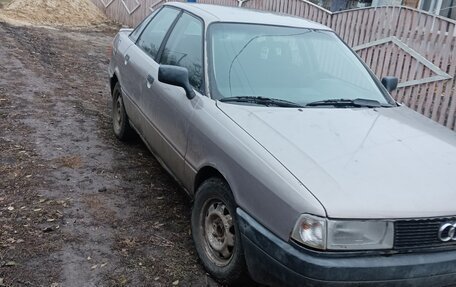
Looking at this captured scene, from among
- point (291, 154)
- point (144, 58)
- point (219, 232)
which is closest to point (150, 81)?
point (144, 58)

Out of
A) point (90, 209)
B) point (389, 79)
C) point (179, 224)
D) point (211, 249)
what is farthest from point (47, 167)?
point (389, 79)

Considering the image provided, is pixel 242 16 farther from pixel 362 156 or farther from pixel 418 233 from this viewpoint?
pixel 418 233

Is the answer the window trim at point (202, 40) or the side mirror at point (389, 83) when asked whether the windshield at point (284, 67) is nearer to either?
the window trim at point (202, 40)

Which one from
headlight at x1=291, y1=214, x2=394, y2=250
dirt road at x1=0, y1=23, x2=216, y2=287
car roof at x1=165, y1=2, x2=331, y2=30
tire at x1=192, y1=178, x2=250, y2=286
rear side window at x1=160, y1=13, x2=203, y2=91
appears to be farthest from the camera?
car roof at x1=165, y1=2, x2=331, y2=30

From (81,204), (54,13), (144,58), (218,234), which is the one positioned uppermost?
(144,58)

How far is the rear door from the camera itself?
466 centimetres

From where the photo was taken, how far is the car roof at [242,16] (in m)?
4.21

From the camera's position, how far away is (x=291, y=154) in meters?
2.86

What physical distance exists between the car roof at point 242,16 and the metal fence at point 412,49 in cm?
307

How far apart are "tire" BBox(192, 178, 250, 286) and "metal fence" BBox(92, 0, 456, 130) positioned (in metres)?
4.67

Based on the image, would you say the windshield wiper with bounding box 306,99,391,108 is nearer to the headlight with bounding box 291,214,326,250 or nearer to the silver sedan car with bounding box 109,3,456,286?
the silver sedan car with bounding box 109,3,456,286

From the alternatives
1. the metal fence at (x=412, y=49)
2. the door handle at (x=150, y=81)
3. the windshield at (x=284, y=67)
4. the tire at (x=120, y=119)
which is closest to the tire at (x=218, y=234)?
the windshield at (x=284, y=67)

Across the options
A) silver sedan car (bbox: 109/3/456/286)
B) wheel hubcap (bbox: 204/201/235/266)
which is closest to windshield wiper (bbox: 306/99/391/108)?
silver sedan car (bbox: 109/3/456/286)

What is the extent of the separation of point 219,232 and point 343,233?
104 cm
